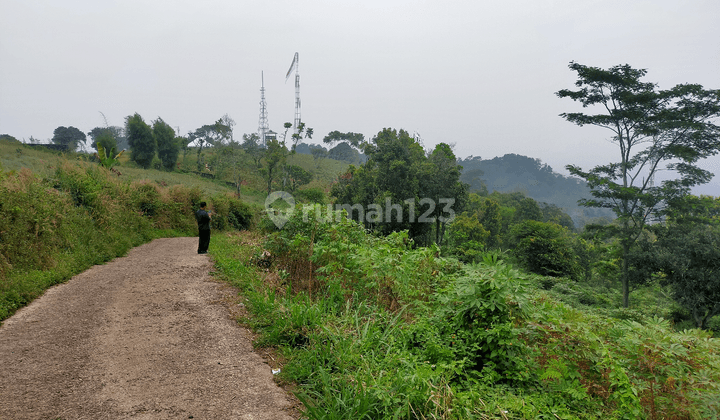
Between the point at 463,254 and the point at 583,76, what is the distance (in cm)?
1420

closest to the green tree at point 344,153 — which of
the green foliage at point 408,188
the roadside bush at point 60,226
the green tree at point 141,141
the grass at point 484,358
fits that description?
the green tree at point 141,141

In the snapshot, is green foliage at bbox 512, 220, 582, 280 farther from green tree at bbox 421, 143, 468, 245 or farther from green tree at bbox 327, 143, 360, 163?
green tree at bbox 327, 143, 360, 163

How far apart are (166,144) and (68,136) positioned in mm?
36789

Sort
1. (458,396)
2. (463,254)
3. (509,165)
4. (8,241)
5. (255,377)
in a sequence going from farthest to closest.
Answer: (509,165) < (463,254) < (8,241) < (255,377) < (458,396)

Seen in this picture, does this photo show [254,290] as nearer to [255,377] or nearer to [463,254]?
[255,377]

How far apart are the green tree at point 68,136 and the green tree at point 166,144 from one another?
105ft

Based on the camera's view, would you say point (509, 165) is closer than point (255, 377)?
No

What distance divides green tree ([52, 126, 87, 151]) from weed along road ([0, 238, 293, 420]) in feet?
255

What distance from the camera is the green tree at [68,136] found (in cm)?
6581

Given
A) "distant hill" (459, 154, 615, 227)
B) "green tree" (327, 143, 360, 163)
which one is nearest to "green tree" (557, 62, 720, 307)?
"green tree" (327, 143, 360, 163)

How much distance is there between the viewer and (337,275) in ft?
17.5

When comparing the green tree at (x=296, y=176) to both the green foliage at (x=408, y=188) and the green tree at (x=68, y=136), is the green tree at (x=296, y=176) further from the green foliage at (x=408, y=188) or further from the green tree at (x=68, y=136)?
the green tree at (x=68, y=136)

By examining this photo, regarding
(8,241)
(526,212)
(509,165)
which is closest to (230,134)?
(526,212)

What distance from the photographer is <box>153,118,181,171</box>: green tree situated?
4531cm
